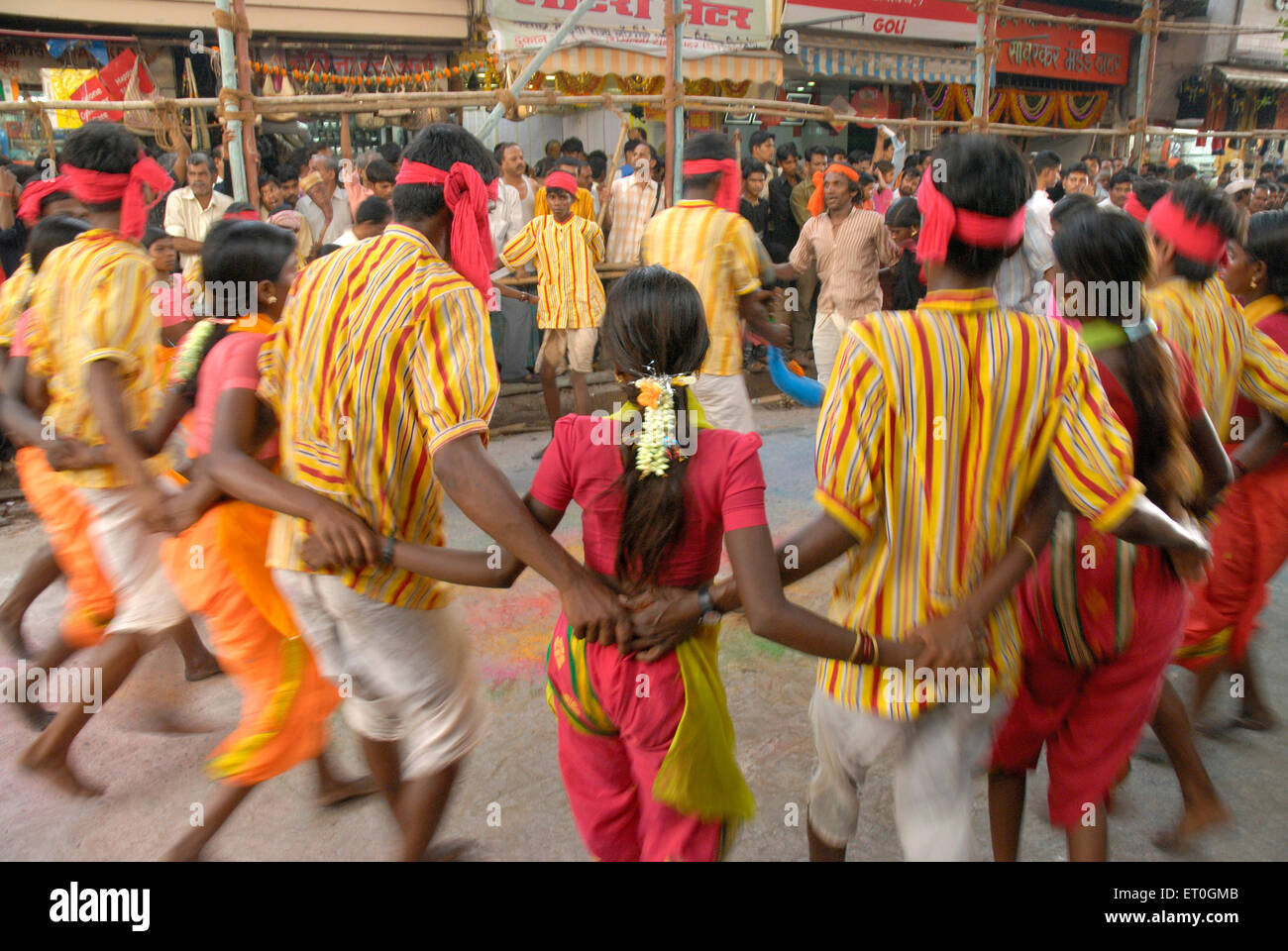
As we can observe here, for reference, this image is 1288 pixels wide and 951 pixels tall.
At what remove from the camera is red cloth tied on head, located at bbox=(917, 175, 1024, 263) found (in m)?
1.92

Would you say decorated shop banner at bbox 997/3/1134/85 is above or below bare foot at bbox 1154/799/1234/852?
above

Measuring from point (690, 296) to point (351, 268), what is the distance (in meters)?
0.79

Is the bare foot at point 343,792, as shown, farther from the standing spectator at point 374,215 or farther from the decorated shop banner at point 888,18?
the decorated shop banner at point 888,18

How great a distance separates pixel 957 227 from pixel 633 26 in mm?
8899

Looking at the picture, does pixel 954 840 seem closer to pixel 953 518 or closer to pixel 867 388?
pixel 953 518

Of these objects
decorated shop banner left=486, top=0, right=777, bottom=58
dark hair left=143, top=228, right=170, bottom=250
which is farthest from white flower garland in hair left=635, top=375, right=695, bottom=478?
decorated shop banner left=486, top=0, right=777, bottom=58

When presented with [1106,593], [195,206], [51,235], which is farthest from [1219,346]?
[195,206]

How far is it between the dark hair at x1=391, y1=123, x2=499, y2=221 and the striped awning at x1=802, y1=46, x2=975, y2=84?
40.6 ft

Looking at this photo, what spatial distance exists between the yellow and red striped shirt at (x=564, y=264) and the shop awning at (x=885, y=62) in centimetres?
802

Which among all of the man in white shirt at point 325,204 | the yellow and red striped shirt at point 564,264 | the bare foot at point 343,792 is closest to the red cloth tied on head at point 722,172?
the yellow and red striped shirt at point 564,264

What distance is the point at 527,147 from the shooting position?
11.7 metres

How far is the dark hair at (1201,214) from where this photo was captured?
114 inches

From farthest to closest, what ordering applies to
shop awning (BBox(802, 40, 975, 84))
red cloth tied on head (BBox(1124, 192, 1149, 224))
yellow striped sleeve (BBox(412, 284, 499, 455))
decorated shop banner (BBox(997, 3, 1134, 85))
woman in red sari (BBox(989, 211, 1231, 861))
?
decorated shop banner (BBox(997, 3, 1134, 85)) < shop awning (BBox(802, 40, 975, 84)) < red cloth tied on head (BBox(1124, 192, 1149, 224)) < woman in red sari (BBox(989, 211, 1231, 861)) < yellow striped sleeve (BBox(412, 284, 499, 455))

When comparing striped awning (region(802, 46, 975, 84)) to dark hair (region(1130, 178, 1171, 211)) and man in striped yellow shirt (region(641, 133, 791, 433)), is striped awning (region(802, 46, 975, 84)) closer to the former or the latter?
dark hair (region(1130, 178, 1171, 211))
